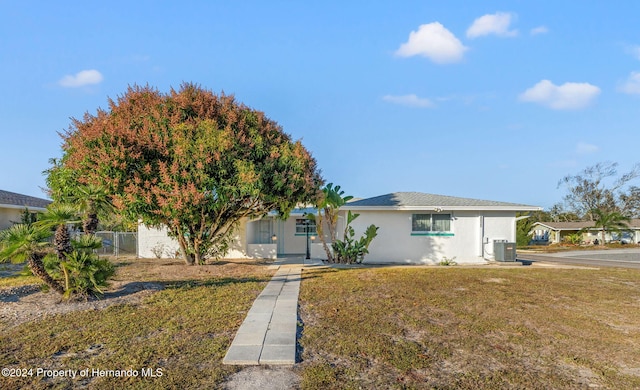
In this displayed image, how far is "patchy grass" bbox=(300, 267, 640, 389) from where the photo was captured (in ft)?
13.5

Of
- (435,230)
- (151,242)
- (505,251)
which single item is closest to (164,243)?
(151,242)

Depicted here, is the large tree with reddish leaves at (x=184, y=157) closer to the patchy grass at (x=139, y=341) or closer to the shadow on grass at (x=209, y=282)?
the shadow on grass at (x=209, y=282)

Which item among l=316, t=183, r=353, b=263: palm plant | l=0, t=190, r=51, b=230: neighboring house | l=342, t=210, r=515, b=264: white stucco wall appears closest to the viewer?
l=316, t=183, r=353, b=263: palm plant

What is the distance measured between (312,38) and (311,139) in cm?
334

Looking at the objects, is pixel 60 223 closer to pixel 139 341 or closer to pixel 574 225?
pixel 139 341

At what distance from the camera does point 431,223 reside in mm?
17031

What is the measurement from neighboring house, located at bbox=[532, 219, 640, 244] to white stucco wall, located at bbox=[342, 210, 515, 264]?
30.8 metres

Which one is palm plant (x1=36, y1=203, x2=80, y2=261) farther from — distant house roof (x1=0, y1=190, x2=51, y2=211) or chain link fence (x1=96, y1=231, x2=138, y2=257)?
distant house roof (x1=0, y1=190, x2=51, y2=211)

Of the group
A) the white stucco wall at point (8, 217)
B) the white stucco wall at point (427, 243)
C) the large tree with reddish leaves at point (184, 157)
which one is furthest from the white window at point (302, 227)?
the white stucco wall at point (8, 217)

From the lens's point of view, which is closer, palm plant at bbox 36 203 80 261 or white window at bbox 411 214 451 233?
palm plant at bbox 36 203 80 261

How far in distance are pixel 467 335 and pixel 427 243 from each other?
11.6 metres

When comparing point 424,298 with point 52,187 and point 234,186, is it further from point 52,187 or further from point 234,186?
point 52,187

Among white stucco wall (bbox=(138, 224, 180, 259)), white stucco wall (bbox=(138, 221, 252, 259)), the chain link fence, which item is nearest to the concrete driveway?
white stucco wall (bbox=(138, 221, 252, 259))

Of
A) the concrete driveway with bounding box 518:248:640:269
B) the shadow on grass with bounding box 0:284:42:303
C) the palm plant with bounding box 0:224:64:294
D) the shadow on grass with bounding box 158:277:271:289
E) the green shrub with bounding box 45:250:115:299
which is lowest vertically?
the concrete driveway with bounding box 518:248:640:269
